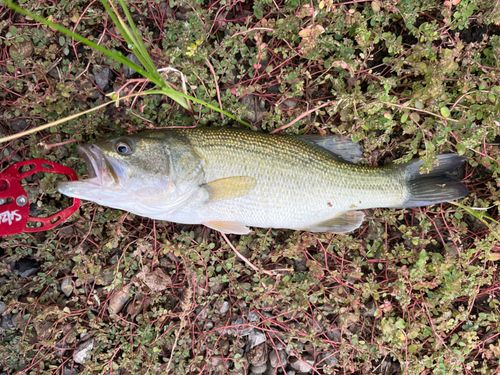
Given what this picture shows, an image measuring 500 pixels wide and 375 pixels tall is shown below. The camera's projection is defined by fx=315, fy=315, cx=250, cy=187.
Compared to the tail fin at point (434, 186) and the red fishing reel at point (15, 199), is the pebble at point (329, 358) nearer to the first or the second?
the tail fin at point (434, 186)

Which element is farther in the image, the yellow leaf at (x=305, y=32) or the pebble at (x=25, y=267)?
the pebble at (x=25, y=267)

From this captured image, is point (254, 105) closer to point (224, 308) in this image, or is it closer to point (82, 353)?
point (224, 308)

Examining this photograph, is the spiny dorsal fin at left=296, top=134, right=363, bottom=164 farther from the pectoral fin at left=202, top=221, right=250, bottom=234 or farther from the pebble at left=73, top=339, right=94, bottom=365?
the pebble at left=73, top=339, right=94, bottom=365

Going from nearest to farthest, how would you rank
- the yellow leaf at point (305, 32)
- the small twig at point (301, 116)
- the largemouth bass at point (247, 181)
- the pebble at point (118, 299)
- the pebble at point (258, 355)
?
1. the largemouth bass at point (247, 181)
2. the yellow leaf at point (305, 32)
3. the small twig at point (301, 116)
4. the pebble at point (118, 299)
5. the pebble at point (258, 355)

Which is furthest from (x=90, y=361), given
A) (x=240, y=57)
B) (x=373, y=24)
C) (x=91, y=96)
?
(x=373, y=24)


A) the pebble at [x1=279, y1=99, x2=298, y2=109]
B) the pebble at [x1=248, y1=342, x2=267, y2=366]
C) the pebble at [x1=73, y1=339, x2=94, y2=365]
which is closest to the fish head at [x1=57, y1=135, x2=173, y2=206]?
the pebble at [x1=279, y1=99, x2=298, y2=109]

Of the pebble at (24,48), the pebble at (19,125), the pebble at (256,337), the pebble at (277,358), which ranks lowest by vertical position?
the pebble at (277,358)

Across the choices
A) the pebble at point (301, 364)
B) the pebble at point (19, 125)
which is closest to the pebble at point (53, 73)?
the pebble at point (19, 125)
